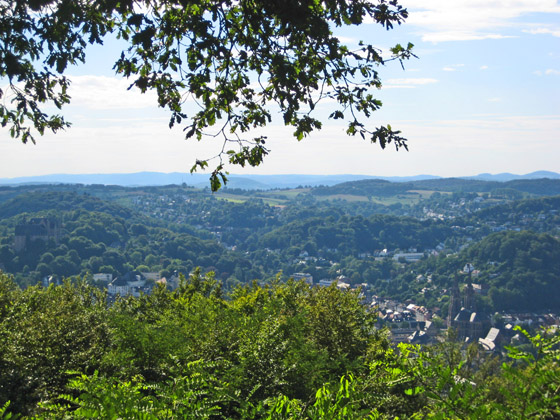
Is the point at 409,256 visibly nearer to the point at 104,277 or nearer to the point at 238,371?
the point at 104,277

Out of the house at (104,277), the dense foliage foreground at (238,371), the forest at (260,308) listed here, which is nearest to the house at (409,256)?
the forest at (260,308)

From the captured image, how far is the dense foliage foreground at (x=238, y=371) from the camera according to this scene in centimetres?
298

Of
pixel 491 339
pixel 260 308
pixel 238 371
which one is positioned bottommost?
pixel 491 339

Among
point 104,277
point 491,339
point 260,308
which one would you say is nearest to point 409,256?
point 491,339

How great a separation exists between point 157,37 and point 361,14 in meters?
2.01

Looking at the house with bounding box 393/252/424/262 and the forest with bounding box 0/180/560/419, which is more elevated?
the forest with bounding box 0/180/560/419

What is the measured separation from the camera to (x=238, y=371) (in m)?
4.64

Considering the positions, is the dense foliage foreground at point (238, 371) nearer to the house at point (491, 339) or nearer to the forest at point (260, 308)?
the forest at point (260, 308)

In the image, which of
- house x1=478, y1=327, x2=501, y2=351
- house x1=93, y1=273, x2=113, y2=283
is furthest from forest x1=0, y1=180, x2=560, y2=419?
house x1=93, y1=273, x2=113, y2=283

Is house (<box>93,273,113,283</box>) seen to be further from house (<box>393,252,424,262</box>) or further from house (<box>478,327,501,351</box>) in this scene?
house (<box>393,252,424,262</box>)

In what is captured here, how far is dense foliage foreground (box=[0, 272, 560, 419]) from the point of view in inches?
117

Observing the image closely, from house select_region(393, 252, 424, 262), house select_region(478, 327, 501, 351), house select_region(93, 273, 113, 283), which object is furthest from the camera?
house select_region(393, 252, 424, 262)

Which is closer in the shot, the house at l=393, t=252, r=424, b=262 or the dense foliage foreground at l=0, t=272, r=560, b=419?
the dense foliage foreground at l=0, t=272, r=560, b=419

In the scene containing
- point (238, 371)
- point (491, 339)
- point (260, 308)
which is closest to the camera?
point (238, 371)
